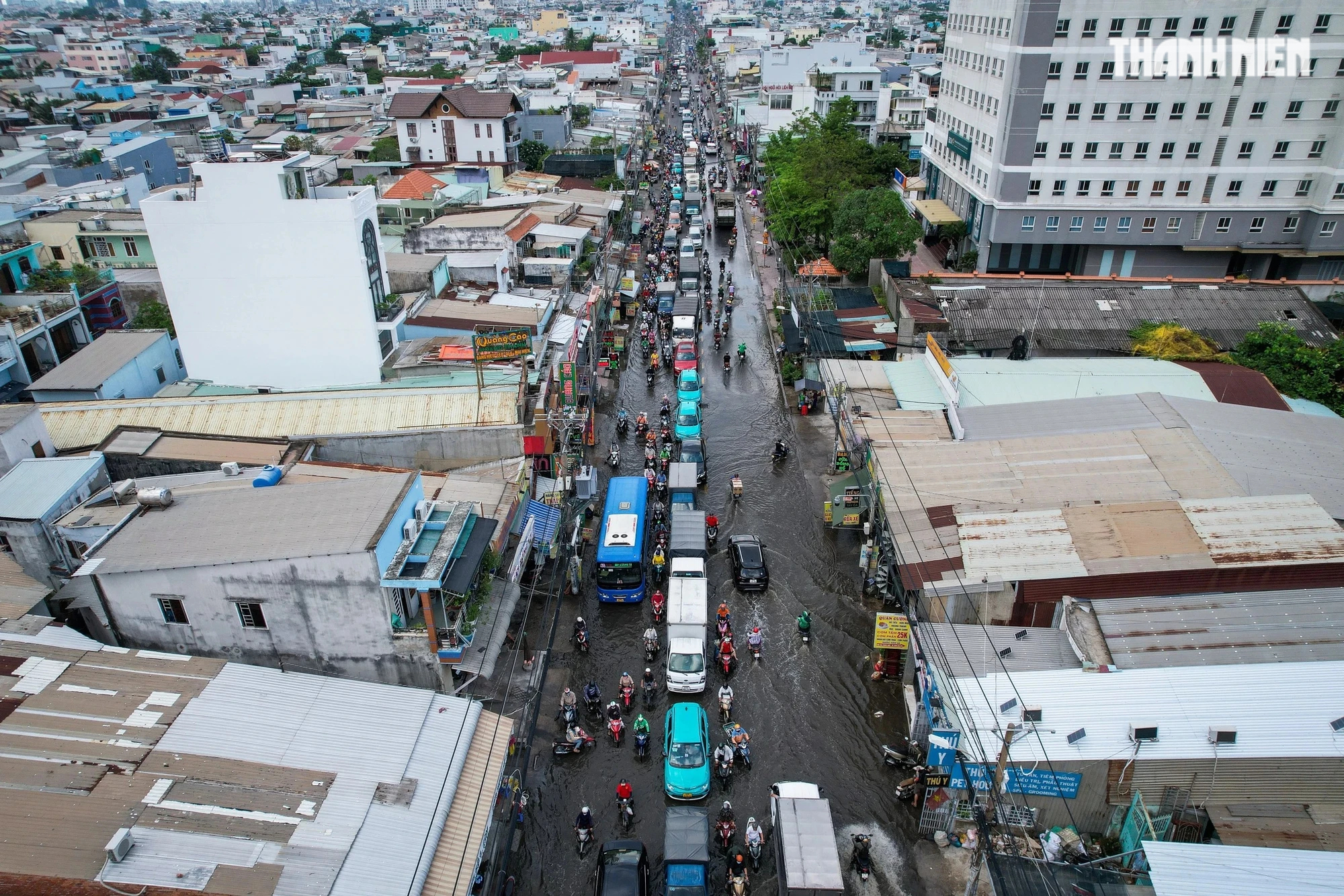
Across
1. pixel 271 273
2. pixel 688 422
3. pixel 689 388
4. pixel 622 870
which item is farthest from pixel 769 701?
pixel 271 273

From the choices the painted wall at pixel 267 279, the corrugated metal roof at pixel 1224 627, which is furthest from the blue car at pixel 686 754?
the painted wall at pixel 267 279

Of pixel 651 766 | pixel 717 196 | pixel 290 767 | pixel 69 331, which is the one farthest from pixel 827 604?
pixel 717 196

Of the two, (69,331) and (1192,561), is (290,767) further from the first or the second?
(69,331)

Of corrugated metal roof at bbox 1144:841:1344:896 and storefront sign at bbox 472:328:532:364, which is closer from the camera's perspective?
corrugated metal roof at bbox 1144:841:1344:896

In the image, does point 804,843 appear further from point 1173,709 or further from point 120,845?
point 120,845

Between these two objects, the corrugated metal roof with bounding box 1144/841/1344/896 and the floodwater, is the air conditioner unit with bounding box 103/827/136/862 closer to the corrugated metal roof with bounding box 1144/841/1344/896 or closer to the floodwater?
the floodwater

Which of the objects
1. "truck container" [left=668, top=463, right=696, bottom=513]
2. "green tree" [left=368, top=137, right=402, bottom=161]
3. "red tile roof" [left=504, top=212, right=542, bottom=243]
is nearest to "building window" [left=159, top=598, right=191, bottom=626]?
"truck container" [left=668, top=463, right=696, bottom=513]

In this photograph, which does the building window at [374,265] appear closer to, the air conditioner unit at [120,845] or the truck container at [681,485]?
the truck container at [681,485]
